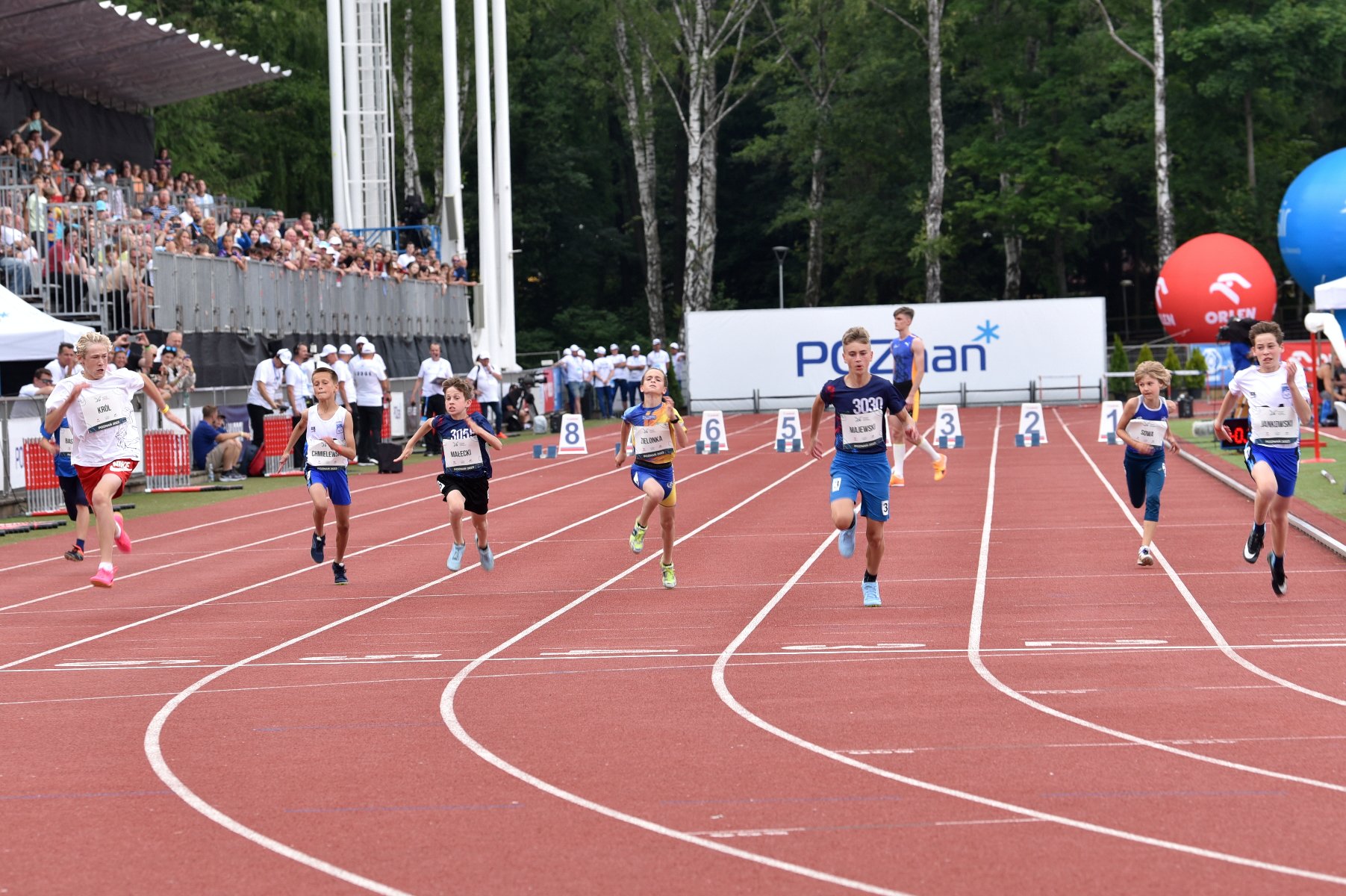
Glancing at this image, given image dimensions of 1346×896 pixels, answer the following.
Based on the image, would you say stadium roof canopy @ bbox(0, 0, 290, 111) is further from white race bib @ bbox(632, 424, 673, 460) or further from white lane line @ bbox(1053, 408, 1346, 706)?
white lane line @ bbox(1053, 408, 1346, 706)

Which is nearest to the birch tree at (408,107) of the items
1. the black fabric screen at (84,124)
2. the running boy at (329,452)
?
the black fabric screen at (84,124)

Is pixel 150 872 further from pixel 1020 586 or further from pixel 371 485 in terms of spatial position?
pixel 371 485

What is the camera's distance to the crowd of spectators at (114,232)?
2570 centimetres

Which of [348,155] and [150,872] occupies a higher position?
[348,155]

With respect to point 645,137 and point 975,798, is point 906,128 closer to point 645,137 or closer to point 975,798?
point 645,137

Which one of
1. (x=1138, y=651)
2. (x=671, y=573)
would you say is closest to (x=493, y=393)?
(x=671, y=573)

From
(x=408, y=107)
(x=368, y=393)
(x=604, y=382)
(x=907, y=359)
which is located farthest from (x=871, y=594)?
(x=408, y=107)

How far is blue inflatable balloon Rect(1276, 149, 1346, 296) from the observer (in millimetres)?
40656

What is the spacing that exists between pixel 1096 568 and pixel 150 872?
974 centimetres

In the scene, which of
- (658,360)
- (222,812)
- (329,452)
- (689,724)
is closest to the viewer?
(222,812)

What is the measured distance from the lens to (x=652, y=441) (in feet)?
46.4

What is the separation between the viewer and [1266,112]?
56.3 metres

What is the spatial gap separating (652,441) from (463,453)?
1.73 m

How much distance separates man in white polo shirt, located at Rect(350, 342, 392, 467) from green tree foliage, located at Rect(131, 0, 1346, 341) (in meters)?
24.9
